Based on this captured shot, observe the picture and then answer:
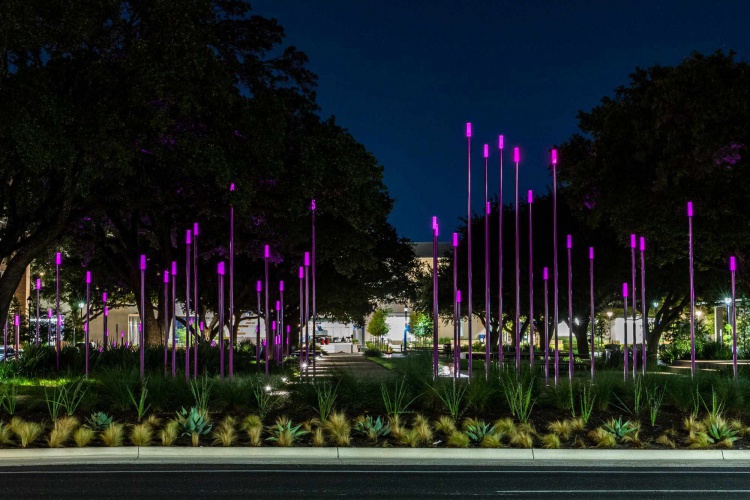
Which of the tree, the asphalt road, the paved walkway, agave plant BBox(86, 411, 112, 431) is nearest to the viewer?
the asphalt road

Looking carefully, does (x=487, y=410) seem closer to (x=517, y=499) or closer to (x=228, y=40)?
(x=517, y=499)

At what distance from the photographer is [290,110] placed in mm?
24219

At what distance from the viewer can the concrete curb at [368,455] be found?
13.1 meters

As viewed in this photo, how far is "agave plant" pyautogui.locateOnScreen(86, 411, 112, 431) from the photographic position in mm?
13977

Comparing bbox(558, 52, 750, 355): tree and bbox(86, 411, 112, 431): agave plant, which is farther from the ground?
bbox(558, 52, 750, 355): tree

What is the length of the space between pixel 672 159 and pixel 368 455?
13378 mm

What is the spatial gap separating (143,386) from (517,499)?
7849mm

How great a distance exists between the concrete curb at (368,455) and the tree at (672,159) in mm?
10720

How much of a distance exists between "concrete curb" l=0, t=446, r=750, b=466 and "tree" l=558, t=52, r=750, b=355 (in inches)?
422

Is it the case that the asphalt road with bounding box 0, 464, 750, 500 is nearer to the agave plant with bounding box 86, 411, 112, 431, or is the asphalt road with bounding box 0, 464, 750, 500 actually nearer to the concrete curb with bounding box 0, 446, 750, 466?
the concrete curb with bounding box 0, 446, 750, 466

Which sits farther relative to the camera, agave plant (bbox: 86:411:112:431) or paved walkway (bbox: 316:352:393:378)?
paved walkway (bbox: 316:352:393:378)

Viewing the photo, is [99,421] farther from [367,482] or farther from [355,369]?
[355,369]

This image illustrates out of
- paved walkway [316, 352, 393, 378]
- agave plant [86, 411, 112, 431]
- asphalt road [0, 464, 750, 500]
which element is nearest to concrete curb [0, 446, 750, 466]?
asphalt road [0, 464, 750, 500]

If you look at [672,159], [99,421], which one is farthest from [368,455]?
[672,159]
